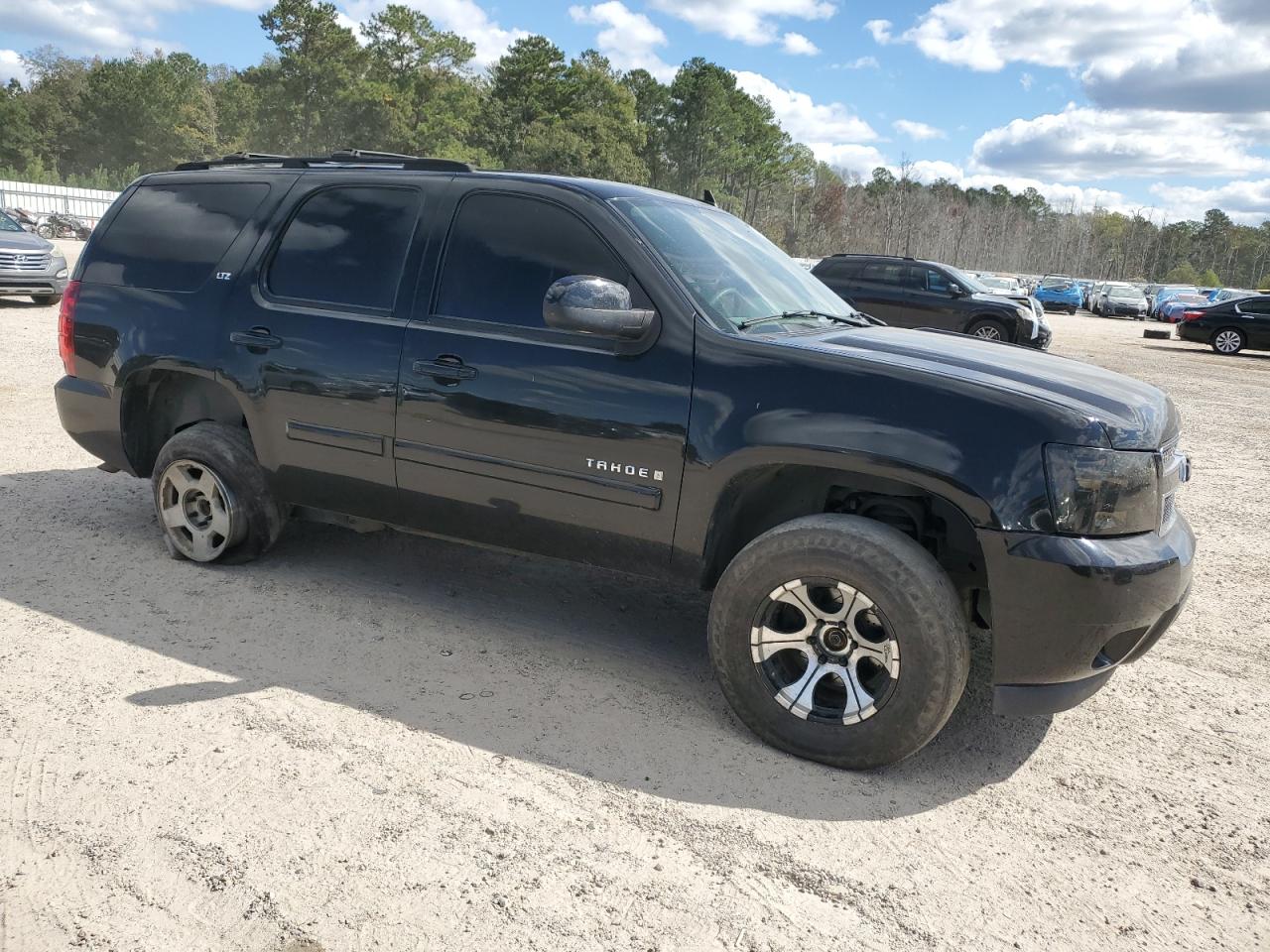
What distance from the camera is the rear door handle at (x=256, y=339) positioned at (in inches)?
174

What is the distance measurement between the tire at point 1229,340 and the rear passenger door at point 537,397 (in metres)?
24.8

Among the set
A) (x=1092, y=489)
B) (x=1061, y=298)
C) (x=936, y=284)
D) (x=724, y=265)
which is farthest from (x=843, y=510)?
(x=1061, y=298)

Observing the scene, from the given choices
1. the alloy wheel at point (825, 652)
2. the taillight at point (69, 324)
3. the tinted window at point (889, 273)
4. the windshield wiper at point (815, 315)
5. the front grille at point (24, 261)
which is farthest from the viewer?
the tinted window at point (889, 273)

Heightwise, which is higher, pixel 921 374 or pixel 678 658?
pixel 921 374

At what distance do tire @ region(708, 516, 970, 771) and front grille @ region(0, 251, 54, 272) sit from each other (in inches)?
622

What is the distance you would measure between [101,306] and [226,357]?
3.09 feet

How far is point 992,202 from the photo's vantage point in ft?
505

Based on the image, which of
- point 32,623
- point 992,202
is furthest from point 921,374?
point 992,202

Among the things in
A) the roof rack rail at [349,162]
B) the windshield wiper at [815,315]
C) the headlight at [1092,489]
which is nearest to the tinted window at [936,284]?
the windshield wiper at [815,315]

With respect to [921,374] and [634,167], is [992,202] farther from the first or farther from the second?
[921,374]

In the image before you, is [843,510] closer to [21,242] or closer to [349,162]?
[349,162]

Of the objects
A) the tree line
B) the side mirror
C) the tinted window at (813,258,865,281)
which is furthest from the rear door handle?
the tree line

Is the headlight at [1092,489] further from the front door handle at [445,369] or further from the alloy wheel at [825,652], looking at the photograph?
the front door handle at [445,369]

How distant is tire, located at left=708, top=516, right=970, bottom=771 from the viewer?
311cm
